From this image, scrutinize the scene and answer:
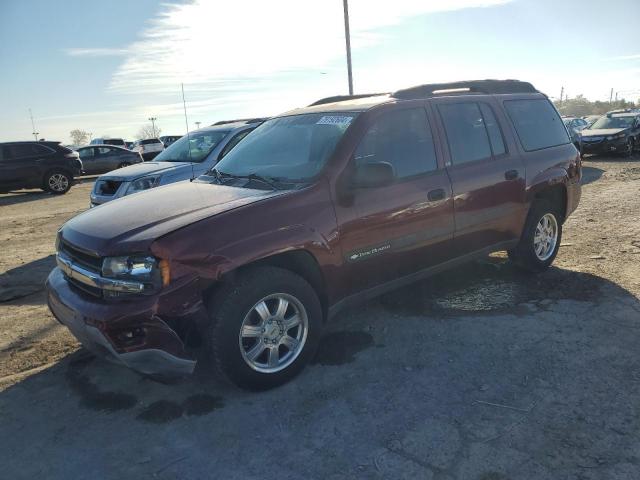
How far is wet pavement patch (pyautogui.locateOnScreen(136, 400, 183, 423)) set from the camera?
319cm

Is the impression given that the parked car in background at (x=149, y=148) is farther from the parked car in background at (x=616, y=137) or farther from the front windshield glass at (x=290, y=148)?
the front windshield glass at (x=290, y=148)

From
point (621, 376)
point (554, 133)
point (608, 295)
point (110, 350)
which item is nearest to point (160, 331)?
point (110, 350)

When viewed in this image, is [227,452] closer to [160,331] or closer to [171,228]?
[160,331]

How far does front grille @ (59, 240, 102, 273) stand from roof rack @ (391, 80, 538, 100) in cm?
268

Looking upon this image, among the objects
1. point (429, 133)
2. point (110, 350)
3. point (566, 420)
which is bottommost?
point (566, 420)

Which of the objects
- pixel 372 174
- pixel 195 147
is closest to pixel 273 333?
pixel 372 174

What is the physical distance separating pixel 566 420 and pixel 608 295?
2283 millimetres

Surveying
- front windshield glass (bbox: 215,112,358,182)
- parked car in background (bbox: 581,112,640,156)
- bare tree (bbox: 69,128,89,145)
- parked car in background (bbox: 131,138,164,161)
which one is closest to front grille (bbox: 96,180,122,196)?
front windshield glass (bbox: 215,112,358,182)

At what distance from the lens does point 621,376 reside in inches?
133

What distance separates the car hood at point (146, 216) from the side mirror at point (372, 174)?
21.4 inches

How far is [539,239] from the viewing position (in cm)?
537

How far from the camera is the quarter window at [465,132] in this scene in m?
4.36

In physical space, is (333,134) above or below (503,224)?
above

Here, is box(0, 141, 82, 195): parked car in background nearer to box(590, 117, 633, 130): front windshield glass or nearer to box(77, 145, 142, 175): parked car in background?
box(77, 145, 142, 175): parked car in background
